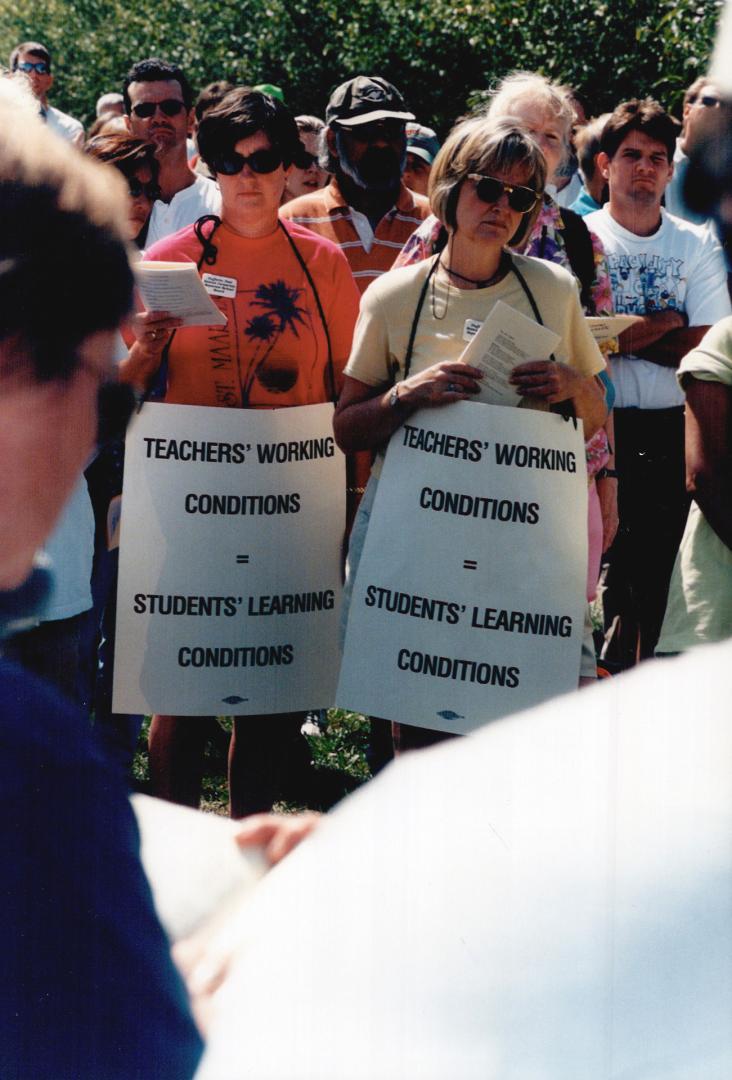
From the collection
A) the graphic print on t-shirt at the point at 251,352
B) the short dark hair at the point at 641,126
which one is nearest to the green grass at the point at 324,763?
the graphic print on t-shirt at the point at 251,352

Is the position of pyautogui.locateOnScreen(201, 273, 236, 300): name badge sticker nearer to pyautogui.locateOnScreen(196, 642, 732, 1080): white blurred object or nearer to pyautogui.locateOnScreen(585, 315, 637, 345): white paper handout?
pyautogui.locateOnScreen(585, 315, 637, 345): white paper handout

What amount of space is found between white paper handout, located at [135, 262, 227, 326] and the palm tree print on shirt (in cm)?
22

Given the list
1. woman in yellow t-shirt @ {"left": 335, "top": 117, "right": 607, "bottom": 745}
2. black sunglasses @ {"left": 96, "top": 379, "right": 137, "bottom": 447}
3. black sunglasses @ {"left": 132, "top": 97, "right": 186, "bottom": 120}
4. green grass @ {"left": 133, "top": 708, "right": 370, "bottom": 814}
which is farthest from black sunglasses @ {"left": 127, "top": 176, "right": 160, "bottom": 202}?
black sunglasses @ {"left": 96, "top": 379, "right": 137, "bottom": 447}

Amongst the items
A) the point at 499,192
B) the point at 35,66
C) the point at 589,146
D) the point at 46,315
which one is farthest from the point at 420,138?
the point at 46,315

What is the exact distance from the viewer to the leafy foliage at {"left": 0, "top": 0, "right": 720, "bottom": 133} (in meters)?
→ 4.85

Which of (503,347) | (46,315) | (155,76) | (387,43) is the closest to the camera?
(46,315)

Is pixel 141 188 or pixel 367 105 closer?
pixel 141 188

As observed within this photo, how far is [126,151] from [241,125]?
53 cm

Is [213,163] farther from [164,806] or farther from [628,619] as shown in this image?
[164,806]

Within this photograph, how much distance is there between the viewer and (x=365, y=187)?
152 inches

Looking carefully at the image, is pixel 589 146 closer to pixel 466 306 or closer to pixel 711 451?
pixel 466 306

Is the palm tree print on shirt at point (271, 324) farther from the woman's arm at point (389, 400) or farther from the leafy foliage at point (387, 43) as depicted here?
the leafy foliage at point (387, 43)

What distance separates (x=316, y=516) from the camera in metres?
3.05

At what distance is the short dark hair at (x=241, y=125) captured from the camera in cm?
308
